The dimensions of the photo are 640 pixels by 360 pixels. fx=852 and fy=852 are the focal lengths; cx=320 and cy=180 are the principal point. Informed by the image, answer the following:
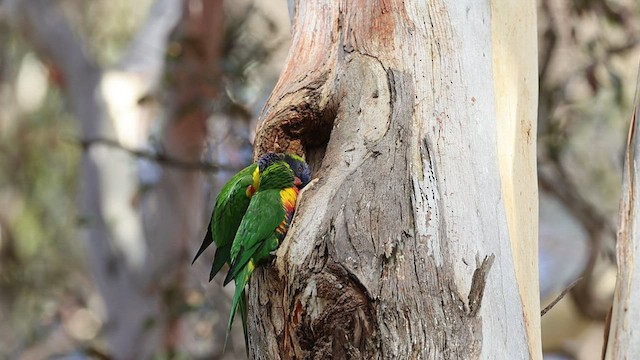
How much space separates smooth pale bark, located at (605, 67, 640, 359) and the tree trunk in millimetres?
220

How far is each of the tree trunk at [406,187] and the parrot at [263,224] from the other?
5 centimetres

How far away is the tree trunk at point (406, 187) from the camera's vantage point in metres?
1.73

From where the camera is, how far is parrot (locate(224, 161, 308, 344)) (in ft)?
6.43

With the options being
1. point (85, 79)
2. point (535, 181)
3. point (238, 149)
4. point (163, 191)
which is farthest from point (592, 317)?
point (85, 79)

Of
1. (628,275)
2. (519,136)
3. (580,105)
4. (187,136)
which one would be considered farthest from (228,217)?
(580,105)

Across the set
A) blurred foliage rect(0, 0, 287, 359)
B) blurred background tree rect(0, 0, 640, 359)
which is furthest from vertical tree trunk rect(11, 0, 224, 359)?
blurred foliage rect(0, 0, 287, 359)

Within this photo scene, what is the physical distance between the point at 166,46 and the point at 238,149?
1110 mm

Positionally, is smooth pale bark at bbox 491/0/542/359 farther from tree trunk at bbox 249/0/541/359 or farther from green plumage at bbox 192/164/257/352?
green plumage at bbox 192/164/257/352

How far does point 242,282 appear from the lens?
6.41 feet

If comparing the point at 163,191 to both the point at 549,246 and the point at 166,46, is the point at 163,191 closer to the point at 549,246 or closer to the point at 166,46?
the point at 166,46

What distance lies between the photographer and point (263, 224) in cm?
201

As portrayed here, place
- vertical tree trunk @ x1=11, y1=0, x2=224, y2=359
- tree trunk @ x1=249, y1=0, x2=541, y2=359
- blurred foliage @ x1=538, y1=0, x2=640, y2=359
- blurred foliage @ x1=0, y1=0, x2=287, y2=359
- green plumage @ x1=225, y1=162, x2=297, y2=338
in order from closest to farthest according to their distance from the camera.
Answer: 1. tree trunk @ x1=249, y1=0, x2=541, y2=359
2. green plumage @ x1=225, y1=162, x2=297, y2=338
3. blurred foliage @ x1=538, y1=0, x2=640, y2=359
4. vertical tree trunk @ x1=11, y1=0, x2=224, y2=359
5. blurred foliage @ x1=0, y1=0, x2=287, y2=359

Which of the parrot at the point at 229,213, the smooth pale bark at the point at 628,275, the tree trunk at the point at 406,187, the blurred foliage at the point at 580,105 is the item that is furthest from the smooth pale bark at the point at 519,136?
the blurred foliage at the point at 580,105

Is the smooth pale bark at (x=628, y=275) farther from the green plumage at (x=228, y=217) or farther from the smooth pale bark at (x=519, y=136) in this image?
the green plumage at (x=228, y=217)
